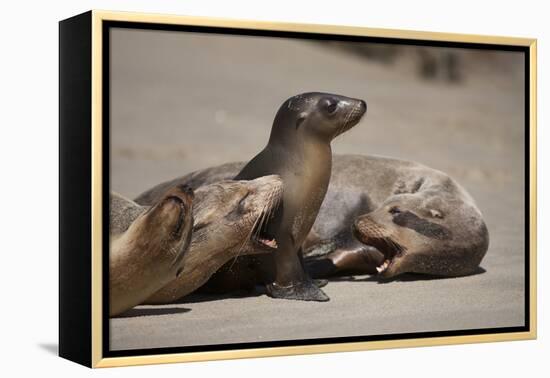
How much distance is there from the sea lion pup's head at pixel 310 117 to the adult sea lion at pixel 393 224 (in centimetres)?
55

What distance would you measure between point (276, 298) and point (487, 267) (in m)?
1.81

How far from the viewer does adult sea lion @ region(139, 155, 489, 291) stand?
9.21 meters

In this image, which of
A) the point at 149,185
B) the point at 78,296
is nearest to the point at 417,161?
the point at 149,185

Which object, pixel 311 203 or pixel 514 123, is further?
pixel 514 123

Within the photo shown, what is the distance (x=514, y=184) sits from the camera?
955cm

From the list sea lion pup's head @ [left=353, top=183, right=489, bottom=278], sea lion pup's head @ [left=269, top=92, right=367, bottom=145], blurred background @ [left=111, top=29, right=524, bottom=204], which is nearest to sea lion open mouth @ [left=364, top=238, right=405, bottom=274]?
sea lion pup's head @ [left=353, top=183, right=489, bottom=278]

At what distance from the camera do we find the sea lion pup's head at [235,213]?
8.24 metres

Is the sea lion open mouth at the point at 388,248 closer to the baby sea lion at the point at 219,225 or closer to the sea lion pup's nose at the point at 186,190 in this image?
the baby sea lion at the point at 219,225

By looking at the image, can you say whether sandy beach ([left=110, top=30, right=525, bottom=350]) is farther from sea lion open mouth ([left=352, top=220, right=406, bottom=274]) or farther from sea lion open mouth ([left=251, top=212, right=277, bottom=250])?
sea lion open mouth ([left=251, top=212, right=277, bottom=250])

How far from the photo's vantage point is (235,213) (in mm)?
8305

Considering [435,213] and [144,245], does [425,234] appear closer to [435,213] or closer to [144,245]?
[435,213]

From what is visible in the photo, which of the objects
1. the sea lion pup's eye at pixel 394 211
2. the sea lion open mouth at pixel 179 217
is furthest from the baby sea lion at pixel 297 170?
the sea lion pup's eye at pixel 394 211

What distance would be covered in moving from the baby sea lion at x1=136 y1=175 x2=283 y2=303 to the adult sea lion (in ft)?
2.66

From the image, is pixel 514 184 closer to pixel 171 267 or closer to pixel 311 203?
pixel 311 203
